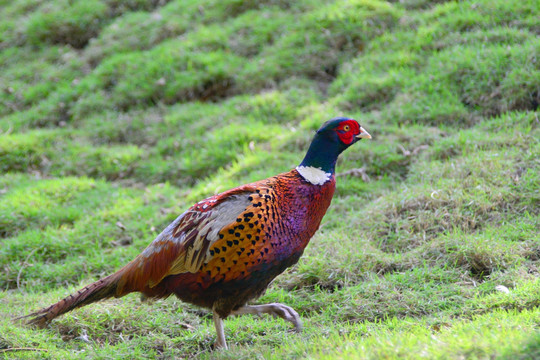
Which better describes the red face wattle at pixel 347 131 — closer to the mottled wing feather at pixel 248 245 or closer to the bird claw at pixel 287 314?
the mottled wing feather at pixel 248 245

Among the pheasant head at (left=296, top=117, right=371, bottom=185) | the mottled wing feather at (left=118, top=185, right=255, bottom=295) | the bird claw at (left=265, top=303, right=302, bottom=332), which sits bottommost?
the bird claw at (left=265, top=303, right=302, bottom=332)

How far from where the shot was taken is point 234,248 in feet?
12.0

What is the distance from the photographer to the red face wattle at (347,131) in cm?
413

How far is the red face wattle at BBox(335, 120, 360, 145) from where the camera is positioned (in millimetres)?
4133

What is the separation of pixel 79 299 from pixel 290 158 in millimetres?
2995

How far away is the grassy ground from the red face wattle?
1008 mm

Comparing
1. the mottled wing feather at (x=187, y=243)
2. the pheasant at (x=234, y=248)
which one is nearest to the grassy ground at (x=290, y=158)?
the pheasant at (x=234, y=248)

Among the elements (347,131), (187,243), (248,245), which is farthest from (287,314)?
(347,131)

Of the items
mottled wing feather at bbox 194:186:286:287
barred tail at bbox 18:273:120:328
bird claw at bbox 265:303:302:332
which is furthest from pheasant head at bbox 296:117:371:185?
barred tail at bbox 18:273:120:328

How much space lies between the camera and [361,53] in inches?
307

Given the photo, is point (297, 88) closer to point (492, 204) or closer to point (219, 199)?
point (492, 204)

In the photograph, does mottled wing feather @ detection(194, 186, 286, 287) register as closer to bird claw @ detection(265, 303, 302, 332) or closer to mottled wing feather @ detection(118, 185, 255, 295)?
mottled wing feather @ detection(118, 185, 255, 295)

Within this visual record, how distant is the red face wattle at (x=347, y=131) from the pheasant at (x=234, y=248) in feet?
0.20

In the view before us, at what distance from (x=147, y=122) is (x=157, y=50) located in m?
1.45
